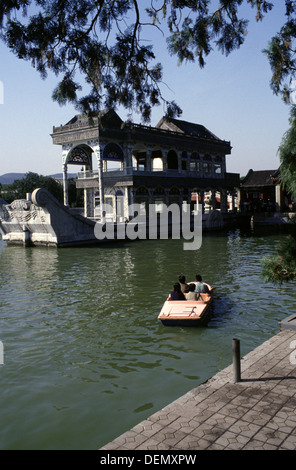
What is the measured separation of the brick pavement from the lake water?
905mm

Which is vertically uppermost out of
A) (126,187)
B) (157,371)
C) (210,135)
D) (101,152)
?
(210,135)

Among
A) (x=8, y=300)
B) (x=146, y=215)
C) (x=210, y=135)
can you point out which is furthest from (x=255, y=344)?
(x=210, y=135)

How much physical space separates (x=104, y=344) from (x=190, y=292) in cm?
316

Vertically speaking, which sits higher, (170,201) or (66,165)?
(66,165)

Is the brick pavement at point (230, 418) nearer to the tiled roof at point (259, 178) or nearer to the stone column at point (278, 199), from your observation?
the stone column at point (278, 199)

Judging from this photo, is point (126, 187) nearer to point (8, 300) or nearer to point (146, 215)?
point (146, 215)

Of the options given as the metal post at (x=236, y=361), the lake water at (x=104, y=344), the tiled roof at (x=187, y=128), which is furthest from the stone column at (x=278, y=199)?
the metal post at (x=236, y=361)

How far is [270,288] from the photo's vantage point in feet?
51.6

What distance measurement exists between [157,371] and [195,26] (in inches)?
A: 273

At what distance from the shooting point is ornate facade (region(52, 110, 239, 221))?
37.9 meters

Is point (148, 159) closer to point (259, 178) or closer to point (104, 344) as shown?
point (259, 178)

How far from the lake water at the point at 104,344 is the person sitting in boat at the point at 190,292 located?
0.87 meters

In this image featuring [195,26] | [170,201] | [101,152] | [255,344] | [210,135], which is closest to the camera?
[195,26]
